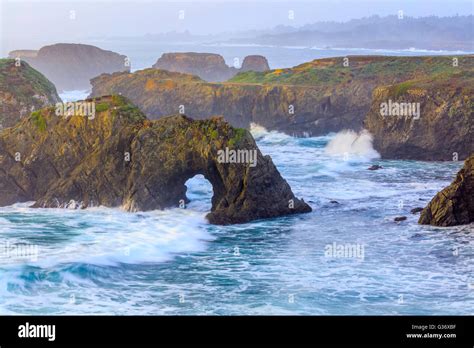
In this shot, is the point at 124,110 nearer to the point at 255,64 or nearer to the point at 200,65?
the point at 255,64

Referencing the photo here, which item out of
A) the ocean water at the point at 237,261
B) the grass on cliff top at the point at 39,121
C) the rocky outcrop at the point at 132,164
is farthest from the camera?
the grass on cliff top at the point at 39,121

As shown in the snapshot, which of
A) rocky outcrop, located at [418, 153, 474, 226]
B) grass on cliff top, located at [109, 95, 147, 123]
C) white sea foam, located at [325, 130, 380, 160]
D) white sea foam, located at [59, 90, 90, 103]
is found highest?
grass on cliff top, located at [109, 95, 147, 123]

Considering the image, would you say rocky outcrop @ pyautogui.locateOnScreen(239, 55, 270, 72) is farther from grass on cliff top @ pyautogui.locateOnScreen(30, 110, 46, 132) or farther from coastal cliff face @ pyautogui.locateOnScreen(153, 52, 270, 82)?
grass on cliff top @ pyautogui.locateOnScreen(30, 110, 46, 132)

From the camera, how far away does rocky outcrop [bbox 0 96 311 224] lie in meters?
44.0

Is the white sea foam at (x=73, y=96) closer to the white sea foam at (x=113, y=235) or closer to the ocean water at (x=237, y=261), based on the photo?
the white sea foam at (x=113, y=235)

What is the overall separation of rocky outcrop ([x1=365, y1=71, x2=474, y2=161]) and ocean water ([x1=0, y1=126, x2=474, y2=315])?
17.7m

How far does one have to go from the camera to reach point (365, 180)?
57688 millimetres

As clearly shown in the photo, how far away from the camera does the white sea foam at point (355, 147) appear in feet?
240

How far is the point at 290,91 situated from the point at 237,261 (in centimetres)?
6702

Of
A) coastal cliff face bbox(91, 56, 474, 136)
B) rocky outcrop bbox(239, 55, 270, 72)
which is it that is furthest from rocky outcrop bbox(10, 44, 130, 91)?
coastal cliff face bbox(91, 56, 474, 136)

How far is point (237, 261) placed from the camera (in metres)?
36.0

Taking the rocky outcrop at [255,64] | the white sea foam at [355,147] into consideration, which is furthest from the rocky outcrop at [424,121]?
the rocky outcrop at [255,64]

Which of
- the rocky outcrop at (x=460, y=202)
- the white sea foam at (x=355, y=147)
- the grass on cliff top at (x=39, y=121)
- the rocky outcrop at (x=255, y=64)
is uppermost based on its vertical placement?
the grass on cliff top at (x=39, y=121)

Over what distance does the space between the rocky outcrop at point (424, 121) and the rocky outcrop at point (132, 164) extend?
2642cm
